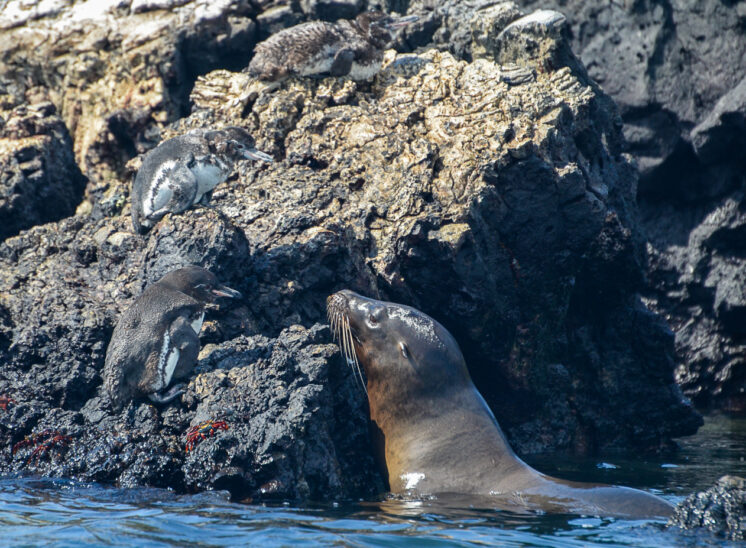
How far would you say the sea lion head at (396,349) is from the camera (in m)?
6.98

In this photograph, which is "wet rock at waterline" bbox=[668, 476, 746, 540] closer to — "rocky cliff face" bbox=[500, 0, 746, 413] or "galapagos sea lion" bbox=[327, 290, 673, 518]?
"galapagos sea lion" bbox=[327, 290, 673, 518]

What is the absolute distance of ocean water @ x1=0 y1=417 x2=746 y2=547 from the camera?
500cm

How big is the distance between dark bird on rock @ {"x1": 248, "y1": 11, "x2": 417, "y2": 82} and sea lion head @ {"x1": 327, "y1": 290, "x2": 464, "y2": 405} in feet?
12.6

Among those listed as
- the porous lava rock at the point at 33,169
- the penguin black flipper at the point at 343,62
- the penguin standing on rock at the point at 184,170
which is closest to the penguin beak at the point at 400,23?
the penguin black flipper at the point at 343,62

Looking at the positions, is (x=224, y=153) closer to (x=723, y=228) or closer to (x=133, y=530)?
(x=133, y=530)

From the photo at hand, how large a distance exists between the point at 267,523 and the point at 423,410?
2.03 m

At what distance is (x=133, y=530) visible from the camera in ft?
16.7

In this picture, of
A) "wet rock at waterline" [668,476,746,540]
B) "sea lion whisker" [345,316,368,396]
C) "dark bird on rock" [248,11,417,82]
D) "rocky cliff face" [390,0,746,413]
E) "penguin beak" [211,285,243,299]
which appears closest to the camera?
"wet rock at waterline" [668,476,746,540]

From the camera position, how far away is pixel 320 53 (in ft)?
33.4

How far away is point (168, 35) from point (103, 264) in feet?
14.9

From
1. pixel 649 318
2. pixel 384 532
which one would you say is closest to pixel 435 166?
pixel 649 318

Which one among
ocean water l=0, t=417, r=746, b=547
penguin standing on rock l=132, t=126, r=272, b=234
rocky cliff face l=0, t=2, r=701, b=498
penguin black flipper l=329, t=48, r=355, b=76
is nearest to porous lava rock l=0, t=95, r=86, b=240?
rocky cliff face l=0, t=2, r=701, b=498

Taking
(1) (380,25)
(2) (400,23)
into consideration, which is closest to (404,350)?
(1) (380,25)

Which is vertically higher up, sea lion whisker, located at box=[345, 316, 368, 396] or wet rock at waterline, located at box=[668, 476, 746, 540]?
sea lion whisker, located at box=[345, 316, 368, 396]
